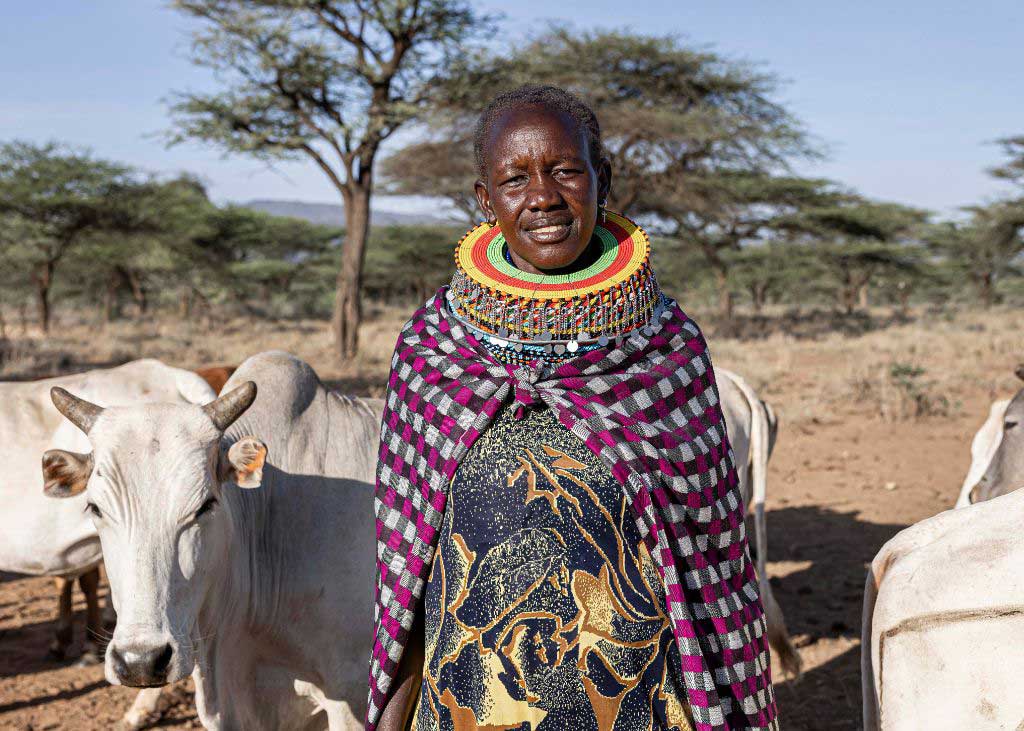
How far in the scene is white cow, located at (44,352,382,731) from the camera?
80.6 inches

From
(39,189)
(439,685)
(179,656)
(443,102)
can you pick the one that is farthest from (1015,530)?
(39,189)

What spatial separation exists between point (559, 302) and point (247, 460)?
41.6 inches

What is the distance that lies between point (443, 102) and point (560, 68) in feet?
11.1

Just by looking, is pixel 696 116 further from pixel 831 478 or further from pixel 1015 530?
pixel 1015 530

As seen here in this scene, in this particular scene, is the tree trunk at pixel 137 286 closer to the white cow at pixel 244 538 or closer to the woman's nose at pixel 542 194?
the white cow at pixel 244 538

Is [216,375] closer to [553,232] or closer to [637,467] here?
[553,232]

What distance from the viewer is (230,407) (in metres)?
2.29

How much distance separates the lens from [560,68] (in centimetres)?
1627

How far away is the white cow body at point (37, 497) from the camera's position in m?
3.74

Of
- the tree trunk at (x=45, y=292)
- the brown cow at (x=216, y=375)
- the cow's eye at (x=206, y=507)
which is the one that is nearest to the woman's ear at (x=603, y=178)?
the cow's eye at (x=206, y=507)

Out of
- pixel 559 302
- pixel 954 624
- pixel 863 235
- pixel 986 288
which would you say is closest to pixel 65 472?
pixel 559 302

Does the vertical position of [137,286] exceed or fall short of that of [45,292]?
it falls short

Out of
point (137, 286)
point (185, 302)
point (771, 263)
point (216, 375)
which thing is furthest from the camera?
point (185, 302)

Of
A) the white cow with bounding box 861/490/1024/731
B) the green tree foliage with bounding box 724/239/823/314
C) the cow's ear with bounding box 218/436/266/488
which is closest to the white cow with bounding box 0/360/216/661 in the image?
the cow's ear with bounding box 218/436/266/488
